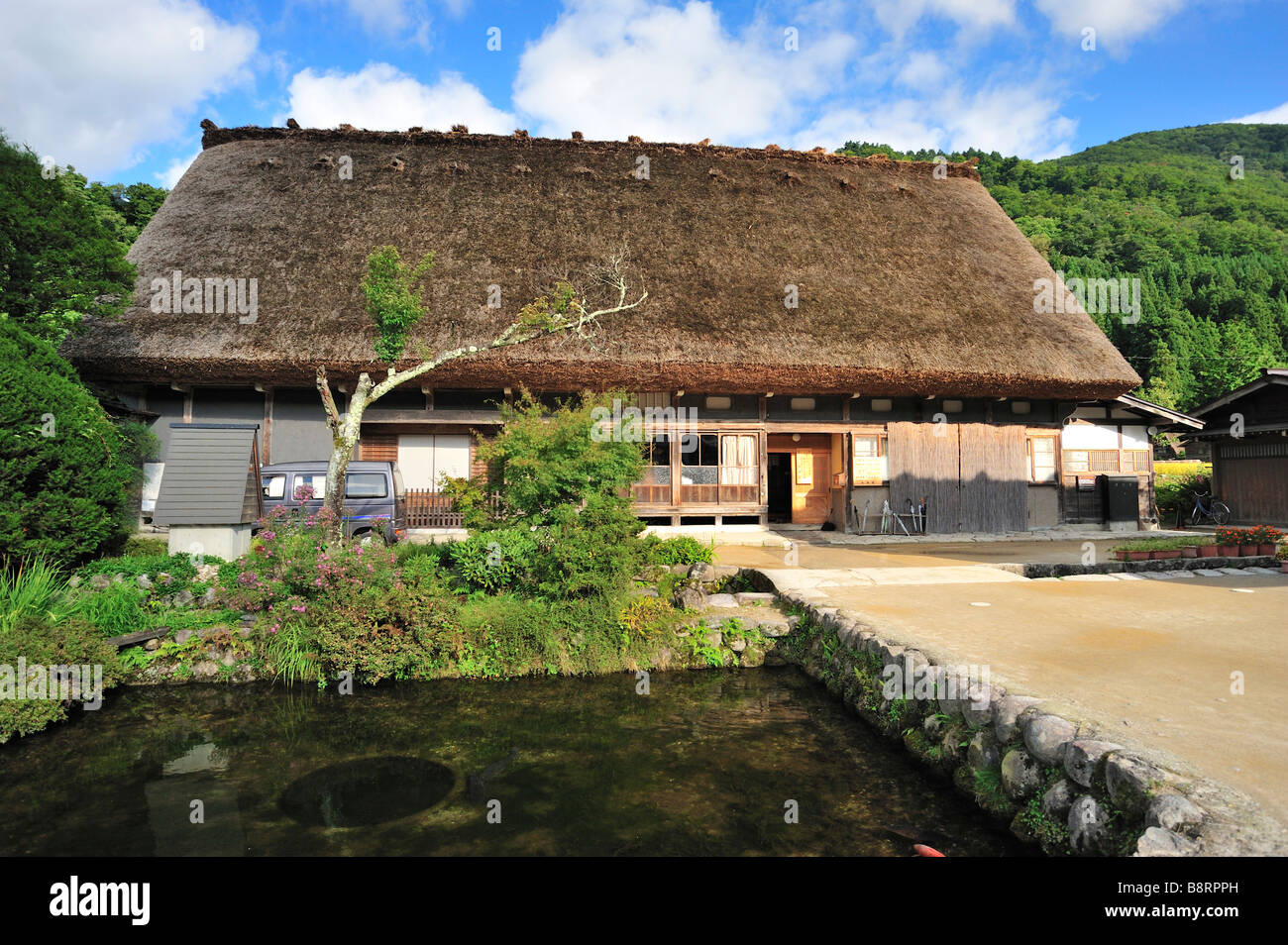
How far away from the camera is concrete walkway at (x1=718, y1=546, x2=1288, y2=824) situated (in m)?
3.51

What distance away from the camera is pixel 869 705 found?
557cm

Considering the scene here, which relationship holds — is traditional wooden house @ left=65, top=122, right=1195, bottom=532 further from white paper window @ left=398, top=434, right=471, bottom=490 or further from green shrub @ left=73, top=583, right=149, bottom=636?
green shrub @ left=73, top=583, right=149, bottom=636

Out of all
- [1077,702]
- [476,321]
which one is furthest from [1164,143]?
[1077,702]

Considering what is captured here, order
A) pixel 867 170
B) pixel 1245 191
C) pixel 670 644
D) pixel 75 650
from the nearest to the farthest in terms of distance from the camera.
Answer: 1. pixel 75 650
2. pixel 670 644
3. pixel 867 170
4. pixel 1245 191

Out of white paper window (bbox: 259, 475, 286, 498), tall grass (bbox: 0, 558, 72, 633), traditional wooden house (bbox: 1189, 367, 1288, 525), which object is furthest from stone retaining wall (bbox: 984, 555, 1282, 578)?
tall grass (bbox: 0, 558, 72, 633)

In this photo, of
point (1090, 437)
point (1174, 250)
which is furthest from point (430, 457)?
point (1174, 250)

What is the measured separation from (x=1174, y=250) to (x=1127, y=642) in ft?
163

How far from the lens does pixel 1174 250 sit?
42.3 meters

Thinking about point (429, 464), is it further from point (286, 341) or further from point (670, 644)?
point (670, 644)

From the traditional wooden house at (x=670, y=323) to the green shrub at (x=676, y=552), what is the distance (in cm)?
420

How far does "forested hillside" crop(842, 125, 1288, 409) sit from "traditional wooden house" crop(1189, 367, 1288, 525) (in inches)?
815

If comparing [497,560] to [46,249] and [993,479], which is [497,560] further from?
[993,479]

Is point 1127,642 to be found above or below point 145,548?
below

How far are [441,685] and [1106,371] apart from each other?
14.4 metres
